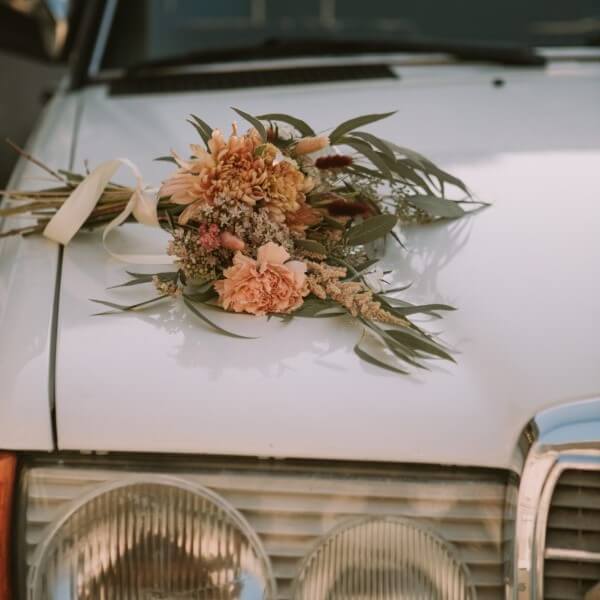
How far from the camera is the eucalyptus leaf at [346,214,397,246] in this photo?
162 cm

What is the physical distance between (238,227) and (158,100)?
94 cm

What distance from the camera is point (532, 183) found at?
180 cm

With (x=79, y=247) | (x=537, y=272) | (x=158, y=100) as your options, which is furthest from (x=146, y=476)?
(x=158, y=100)

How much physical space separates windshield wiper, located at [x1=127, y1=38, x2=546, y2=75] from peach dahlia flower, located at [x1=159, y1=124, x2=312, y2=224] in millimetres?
1152

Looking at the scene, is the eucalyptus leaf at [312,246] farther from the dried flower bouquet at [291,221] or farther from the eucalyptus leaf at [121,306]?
the eucalyptus leaf at [121,306]

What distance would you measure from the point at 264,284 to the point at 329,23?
5.53 feet

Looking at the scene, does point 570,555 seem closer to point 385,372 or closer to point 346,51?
point 385,372

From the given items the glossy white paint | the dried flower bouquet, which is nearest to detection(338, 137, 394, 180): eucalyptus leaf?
the dried flower bouquet

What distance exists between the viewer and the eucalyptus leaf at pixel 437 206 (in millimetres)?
1713

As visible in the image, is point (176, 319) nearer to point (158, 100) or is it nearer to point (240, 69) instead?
point (158, 100)

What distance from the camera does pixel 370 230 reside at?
1.63 metres

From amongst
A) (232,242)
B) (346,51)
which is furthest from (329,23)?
(232,242)

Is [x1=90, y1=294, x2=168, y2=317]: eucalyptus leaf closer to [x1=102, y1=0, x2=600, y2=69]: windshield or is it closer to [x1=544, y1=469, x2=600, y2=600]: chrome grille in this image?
[x1=544, y1=469, x2=600, y2=600]: chrome grille

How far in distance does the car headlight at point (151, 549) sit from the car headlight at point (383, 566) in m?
0.07
